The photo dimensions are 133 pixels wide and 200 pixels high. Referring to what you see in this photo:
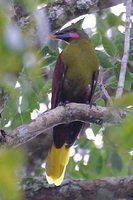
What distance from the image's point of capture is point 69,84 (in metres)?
3.09

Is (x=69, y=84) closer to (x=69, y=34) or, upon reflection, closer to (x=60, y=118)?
(x=69, y=34)

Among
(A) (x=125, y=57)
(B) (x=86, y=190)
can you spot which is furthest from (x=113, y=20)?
(A) (x=125, y=57)

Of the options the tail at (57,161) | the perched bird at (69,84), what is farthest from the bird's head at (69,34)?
the tail at (57,161)

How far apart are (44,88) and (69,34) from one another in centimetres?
58

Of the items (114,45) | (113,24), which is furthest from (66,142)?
(113,24)

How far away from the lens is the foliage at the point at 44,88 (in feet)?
1.70

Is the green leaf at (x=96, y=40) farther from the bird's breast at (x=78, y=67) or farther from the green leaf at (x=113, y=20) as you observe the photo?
the green leaf at (x=113, y=20)

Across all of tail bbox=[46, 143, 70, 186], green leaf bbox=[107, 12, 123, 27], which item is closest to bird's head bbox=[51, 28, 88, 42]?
green leaf bbox=[107, 12, 123, 27]

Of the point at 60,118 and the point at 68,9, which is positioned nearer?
the point at 60,118

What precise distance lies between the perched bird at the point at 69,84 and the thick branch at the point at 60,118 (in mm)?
708

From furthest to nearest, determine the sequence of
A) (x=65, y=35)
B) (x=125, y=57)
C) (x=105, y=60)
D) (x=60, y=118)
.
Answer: (x=65, y=35) < (x=105, y=60) < (x=60, y=118) < (x=125, y=57)

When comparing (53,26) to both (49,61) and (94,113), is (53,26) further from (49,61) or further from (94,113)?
(94,113)

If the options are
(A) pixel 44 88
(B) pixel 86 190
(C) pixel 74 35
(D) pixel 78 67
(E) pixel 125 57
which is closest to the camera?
(E) pixel 125 57

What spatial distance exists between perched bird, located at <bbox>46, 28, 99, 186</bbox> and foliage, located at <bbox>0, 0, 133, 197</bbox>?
0.07 m
